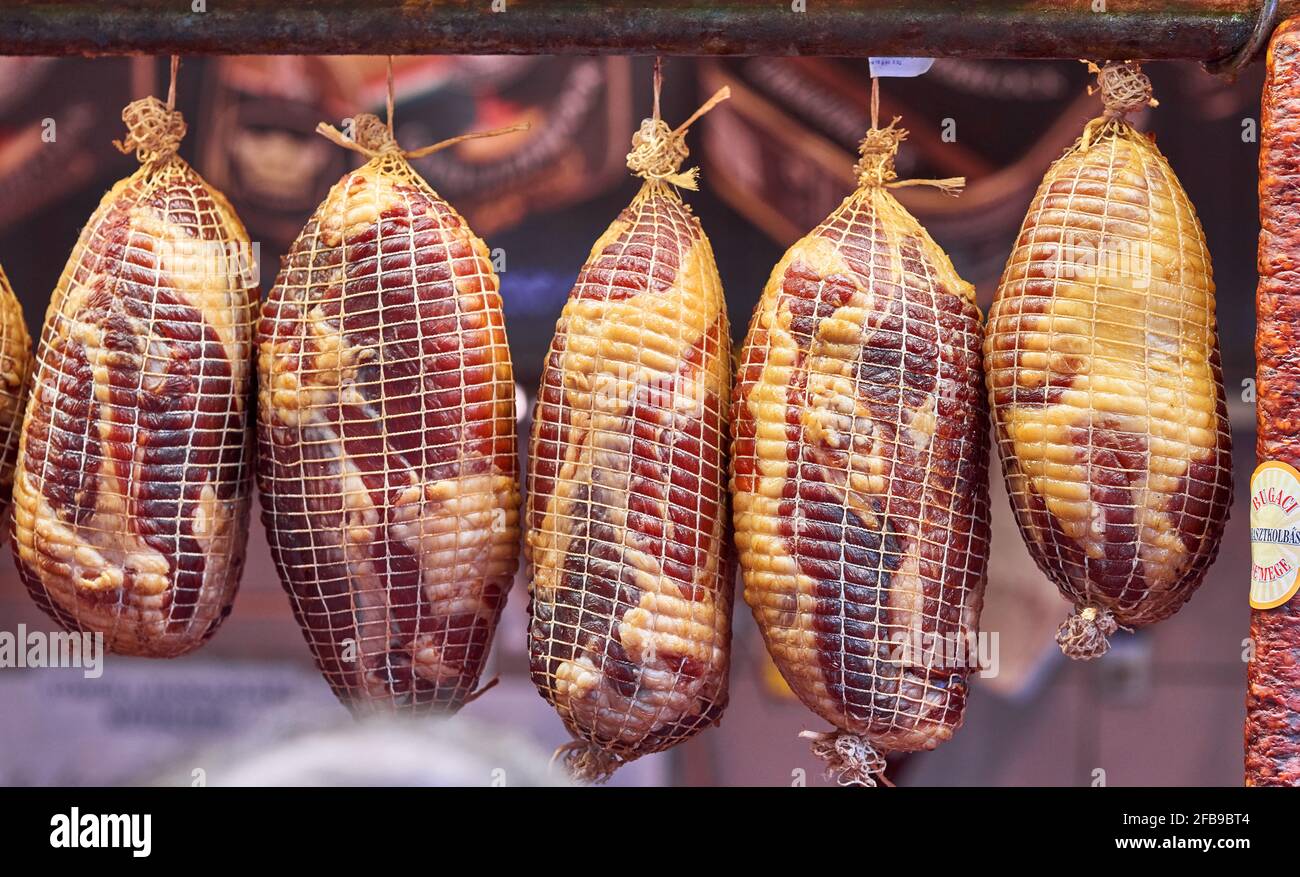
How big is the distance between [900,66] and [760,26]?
31 cm

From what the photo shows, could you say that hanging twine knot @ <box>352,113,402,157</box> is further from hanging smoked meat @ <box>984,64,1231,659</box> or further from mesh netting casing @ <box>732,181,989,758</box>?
hanging smoked meat @ <box>984,64,1231,659</box>

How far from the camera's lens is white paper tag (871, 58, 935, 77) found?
2656 mm

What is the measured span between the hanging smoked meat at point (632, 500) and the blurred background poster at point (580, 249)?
1.05m

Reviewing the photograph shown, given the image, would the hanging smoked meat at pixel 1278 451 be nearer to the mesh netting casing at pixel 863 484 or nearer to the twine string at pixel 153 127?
the mesh netting casing at pixel 863 484

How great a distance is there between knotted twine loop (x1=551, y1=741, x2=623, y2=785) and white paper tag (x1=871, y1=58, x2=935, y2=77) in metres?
1.48

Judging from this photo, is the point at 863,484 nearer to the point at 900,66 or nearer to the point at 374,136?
the point at 900,66

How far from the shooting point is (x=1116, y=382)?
8.32 ft

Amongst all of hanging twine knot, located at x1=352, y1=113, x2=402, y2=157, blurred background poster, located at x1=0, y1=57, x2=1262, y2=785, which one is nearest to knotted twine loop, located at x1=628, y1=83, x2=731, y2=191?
hanging twine knot, located at x1=352, y1=113, x2=402, y2=157

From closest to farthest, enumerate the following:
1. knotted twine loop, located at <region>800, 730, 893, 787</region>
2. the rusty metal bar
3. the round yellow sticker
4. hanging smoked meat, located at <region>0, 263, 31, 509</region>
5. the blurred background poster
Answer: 1. the round yellow sticker
2. the rusty metal bar
3. knotted twine loop, located at <region>800, 730, 893, 787</region>
4. hanging smoked meat, located at <region>0, 263, 31, 509</region>
5. the blurred background poster

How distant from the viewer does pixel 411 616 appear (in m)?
2.72

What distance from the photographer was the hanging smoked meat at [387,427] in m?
2.66

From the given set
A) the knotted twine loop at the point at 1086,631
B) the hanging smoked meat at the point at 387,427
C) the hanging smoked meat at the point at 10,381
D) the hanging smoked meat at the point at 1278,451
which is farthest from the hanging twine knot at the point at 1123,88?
the hanging smoked meat at the point at 10,381

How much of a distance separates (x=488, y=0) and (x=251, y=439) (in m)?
1.02
